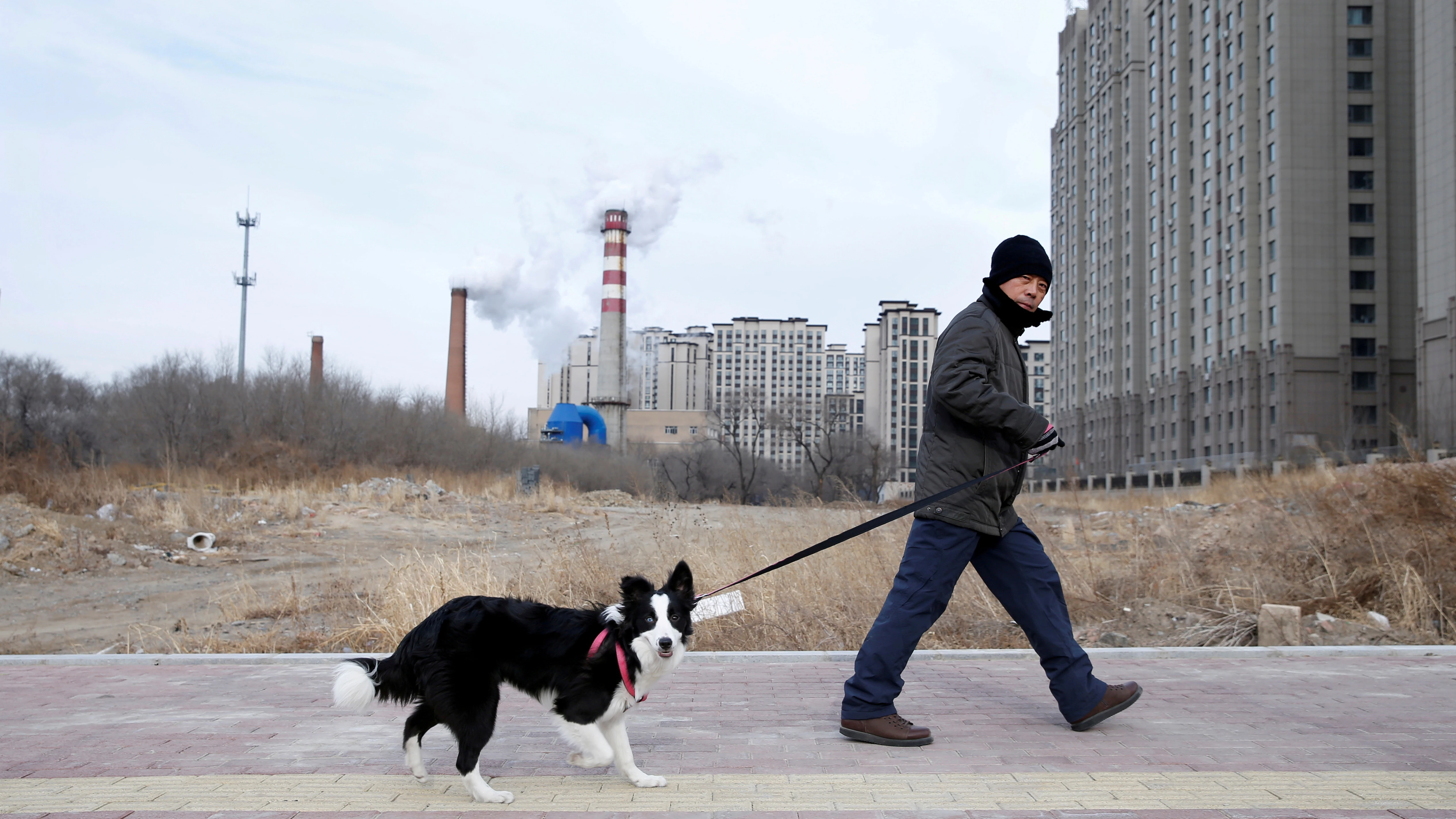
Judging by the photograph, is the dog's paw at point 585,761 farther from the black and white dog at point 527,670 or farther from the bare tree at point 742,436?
the bare tree at point 742,436

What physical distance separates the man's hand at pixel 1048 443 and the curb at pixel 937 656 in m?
2.32

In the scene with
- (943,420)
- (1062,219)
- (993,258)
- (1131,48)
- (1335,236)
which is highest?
(1131,48)

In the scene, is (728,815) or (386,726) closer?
(728,815)

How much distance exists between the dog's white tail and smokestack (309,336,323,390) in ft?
129

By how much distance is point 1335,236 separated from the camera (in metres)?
60.1

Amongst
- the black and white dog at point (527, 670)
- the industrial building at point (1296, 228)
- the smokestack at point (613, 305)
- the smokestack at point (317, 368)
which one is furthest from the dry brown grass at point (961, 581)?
the smokestack at point (613, 305)

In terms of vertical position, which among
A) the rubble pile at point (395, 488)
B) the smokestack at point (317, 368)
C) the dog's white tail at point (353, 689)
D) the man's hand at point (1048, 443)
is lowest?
the rubble pile at point (395, 488)

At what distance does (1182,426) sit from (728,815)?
75298 millimetres

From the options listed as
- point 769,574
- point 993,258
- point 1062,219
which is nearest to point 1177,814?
point 993,258

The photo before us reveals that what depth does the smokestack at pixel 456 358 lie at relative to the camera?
56594 millimetres

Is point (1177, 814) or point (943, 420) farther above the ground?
point (943, 420)

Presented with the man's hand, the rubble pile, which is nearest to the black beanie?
the man's hand

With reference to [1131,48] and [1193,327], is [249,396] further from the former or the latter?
[1131,48]

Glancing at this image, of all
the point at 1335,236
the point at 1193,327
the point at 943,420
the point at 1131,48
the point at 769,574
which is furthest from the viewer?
the point at 1131,48
